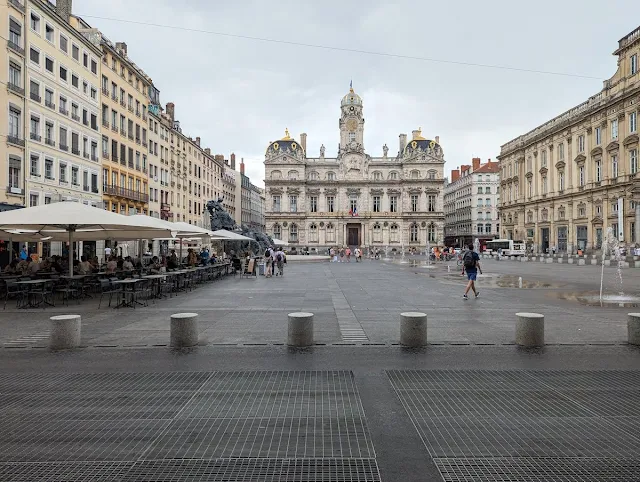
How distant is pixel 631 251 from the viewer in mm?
41844

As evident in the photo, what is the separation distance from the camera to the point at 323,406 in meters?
5.48

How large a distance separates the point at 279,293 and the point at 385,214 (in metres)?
70.1

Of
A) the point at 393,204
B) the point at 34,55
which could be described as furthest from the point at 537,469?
the point at 393,204

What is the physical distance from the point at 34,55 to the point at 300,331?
105 feet

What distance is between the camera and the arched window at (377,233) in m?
85.1

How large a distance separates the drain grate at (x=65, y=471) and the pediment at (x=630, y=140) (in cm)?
5068

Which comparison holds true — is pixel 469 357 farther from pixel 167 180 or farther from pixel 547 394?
pixel 167 180

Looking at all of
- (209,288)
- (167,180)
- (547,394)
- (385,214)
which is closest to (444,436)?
(547,394)

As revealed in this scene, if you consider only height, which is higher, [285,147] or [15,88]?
[285,147]

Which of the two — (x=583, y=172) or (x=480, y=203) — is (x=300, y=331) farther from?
(x=480, y=203)

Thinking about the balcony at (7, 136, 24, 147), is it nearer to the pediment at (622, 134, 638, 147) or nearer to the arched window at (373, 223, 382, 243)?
the pediment at (622, 134, 638, 147)

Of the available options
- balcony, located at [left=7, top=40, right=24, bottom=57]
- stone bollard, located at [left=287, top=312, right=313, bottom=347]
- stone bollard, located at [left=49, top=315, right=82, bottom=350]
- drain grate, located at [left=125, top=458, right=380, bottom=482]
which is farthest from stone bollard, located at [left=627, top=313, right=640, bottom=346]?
balcony, located at [left=7, top=40, right=24, bottom=57]

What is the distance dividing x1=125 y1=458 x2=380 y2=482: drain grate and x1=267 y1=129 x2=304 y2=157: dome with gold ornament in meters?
83.9

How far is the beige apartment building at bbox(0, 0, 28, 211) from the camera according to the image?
27.4 m
